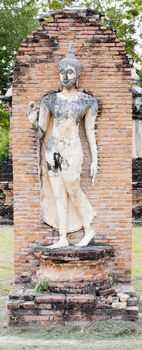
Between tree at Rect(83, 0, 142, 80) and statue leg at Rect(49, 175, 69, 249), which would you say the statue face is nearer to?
statue leg at Rect(49, 175, 69, 249)

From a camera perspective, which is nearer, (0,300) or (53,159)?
(53,159)

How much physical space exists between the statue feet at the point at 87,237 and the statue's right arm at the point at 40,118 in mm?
1374

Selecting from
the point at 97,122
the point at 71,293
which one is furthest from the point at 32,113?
the point at 71,293

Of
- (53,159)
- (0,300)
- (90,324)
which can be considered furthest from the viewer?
(0,300)

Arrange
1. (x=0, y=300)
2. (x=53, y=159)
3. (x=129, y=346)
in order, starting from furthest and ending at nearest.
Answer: (x=0, y=300)
(x=53, y=159)
(x=129, y=346)

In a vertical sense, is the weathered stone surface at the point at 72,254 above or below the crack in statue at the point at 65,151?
below

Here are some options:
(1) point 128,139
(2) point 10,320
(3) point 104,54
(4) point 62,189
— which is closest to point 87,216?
(4) point 62,189

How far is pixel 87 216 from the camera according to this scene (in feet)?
23.3

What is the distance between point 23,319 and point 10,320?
0.15 meters

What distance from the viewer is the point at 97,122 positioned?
715 cm

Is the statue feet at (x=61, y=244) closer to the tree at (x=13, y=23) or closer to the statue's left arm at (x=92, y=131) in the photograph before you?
the statue's left arm at (x=92, y=131)

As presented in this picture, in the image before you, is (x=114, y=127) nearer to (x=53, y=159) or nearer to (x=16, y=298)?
(x=53, y=159)

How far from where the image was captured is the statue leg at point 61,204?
22.8 feet

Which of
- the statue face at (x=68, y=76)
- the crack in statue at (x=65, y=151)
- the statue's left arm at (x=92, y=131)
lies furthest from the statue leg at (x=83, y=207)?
the statue face at (x=68, y=76)
